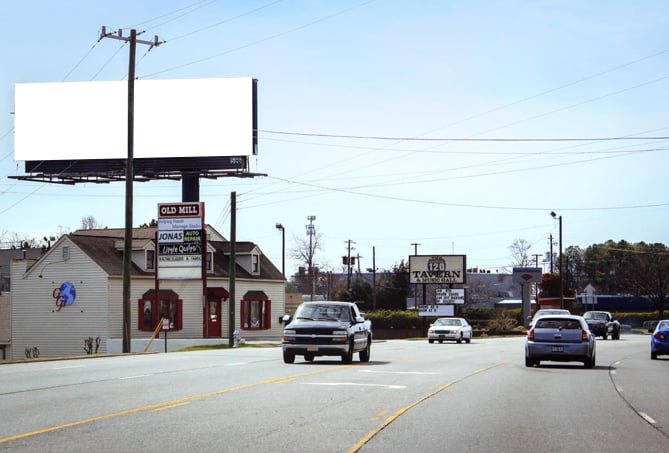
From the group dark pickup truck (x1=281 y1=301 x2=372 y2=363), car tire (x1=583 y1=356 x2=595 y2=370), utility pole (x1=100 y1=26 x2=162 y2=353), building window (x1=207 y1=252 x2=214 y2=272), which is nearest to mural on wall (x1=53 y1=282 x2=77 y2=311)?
building window (x1=207 y1=252 x2=214 y2=272)

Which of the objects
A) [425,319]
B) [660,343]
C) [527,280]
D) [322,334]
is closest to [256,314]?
[425,319]

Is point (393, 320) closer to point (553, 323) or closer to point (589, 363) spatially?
point (589, 363)

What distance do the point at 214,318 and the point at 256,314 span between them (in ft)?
14.9

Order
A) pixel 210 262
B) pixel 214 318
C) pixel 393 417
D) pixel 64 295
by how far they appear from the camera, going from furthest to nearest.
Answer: pixel 210 262 → pixel 214 318 → pixel 64 295 → pixel 393 417

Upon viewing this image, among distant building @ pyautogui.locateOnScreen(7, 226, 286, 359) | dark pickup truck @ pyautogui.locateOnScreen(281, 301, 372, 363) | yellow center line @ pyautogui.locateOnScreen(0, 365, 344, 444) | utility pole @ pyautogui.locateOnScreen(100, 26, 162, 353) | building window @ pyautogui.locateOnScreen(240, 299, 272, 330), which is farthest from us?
building window @ pyautogui.locateOnScreen(240, 299, 272, 330)

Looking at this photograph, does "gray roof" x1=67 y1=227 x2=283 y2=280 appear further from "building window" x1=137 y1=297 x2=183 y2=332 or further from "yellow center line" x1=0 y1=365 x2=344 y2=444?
"yellow center line" x1=0 y1=365 x2=344 y2=444

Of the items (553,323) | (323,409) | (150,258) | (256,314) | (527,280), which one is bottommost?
(256,314)

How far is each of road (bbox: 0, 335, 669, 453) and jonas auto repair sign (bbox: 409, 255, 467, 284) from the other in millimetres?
62423

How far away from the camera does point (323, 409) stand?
1521 centimetres

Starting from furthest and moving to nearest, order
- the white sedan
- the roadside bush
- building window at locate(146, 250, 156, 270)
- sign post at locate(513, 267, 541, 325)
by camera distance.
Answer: sign post at locate(513, 267, 541, 325) → the roadside bush → building window at locate(146, 250, 156, 270) → the white sedan

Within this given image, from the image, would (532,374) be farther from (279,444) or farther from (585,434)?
(279,444)

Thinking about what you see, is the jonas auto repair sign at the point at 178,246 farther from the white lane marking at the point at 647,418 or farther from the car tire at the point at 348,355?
the white lane marking at the point at 647,418

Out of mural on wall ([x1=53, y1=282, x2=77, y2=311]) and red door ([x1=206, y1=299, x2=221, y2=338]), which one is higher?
mural on wall ([x1=53, y1=282, x2=77, y2=311])

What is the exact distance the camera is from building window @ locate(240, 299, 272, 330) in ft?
219
